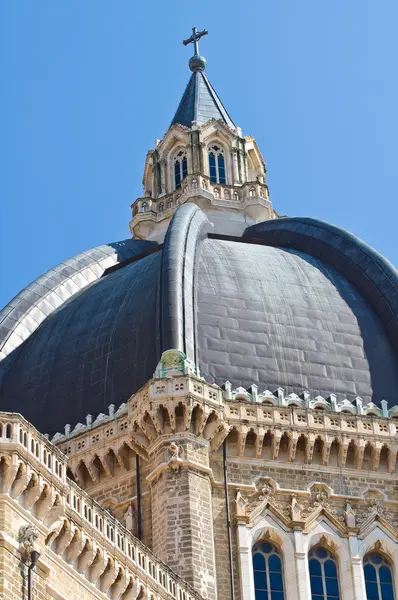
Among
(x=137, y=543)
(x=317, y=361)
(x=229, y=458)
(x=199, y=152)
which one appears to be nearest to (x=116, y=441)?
(x=229, y=458)

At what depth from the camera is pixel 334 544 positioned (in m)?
52.4

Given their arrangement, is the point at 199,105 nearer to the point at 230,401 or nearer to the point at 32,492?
the point at 230,401

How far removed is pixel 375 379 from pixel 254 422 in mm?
4844

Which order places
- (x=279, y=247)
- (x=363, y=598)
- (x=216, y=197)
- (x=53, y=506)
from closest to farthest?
1. (x=53, y=506)
2. (x=363, y=598)
3. (x=279, y=247)
4. (x=216, y=197)

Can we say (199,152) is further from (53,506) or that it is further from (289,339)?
(53,506)

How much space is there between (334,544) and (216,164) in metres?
22.7

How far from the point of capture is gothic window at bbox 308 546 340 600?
169ft

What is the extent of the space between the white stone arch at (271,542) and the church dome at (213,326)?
4.64 meters

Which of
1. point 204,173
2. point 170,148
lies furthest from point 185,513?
point 170,148

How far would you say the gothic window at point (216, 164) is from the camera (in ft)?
233

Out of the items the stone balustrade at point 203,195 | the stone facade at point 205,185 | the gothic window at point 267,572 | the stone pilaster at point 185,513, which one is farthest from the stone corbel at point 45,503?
the stone balustrade at point 203,195

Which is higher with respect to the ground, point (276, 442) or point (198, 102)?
point (198, 102)

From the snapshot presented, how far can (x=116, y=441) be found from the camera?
53344mm

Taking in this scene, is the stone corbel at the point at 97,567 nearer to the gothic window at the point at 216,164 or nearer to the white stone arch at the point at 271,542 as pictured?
the white stone arch at the point at 271,542
